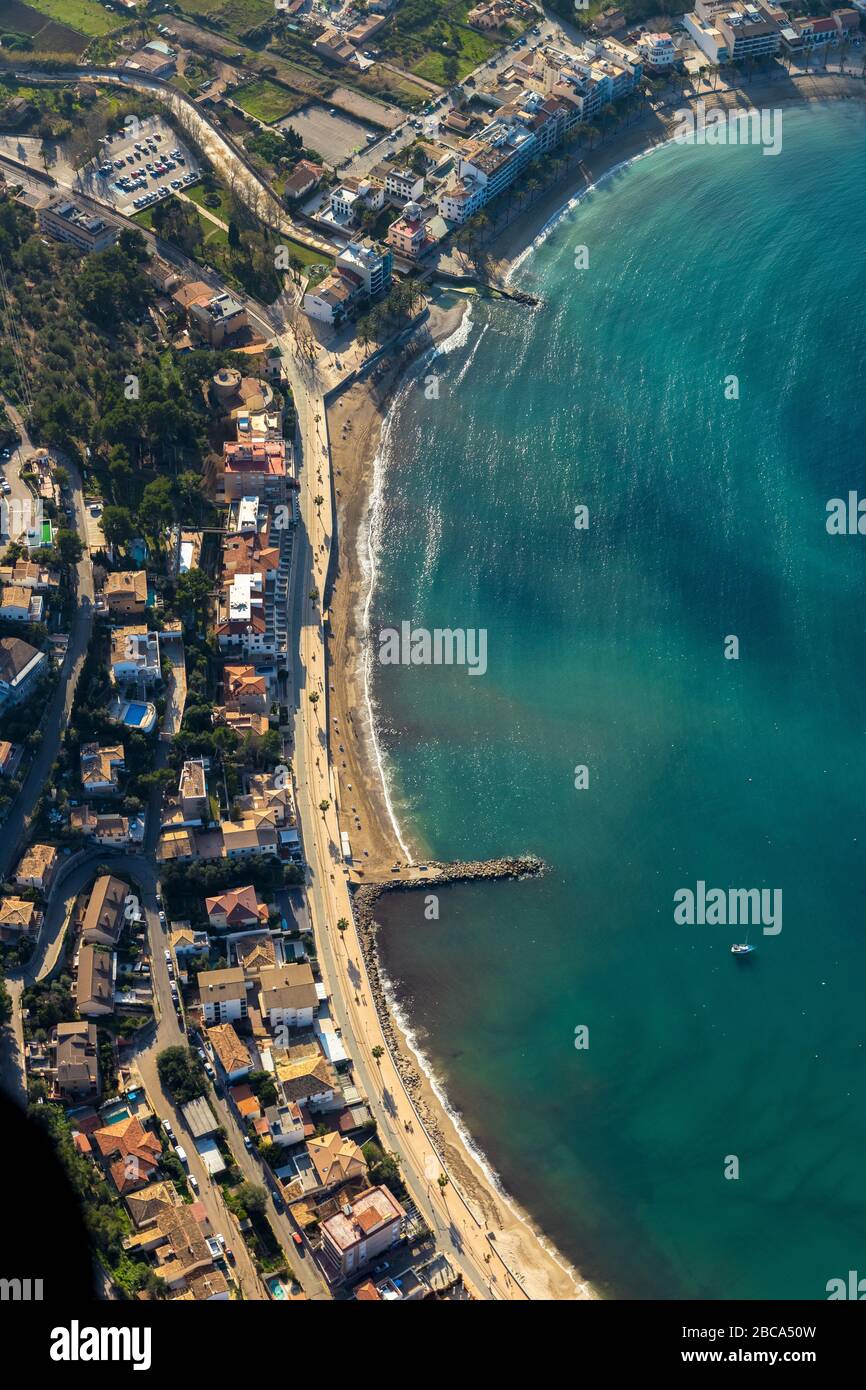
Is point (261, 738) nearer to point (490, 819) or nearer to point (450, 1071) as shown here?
point (490, 819)

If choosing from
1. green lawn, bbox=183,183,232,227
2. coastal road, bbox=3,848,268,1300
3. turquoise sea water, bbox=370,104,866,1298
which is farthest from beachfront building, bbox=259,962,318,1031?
green lawn, bbox=183,183,232,227

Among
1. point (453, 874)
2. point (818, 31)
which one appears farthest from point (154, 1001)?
point (818, 31)

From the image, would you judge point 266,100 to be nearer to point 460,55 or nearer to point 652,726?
point 460,55

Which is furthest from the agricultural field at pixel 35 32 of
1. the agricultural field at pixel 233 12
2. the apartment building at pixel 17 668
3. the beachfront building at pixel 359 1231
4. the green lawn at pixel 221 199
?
the beachfront building at pixel 359 1231

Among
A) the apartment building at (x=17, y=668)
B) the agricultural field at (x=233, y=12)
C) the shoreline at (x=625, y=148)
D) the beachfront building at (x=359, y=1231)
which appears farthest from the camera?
the agricultural field at (x=233, y=12)

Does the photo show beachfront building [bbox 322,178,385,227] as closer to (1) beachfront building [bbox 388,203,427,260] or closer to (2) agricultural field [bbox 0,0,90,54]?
(1) beachfront building [bbox 388,203,427,260]

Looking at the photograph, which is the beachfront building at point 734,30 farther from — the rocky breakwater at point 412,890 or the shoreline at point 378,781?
the rocky breakwater at point 412,890
